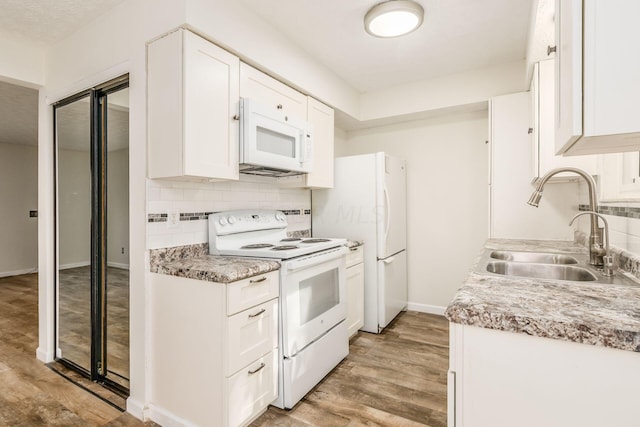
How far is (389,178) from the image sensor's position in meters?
3.20

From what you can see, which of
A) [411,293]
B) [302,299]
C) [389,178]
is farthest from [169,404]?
[411,293]

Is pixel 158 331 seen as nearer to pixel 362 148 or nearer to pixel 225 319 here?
pixel 225 319

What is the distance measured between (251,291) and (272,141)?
1051 millimetres

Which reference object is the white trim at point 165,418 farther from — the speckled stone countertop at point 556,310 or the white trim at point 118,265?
the speckled stone countertop at point 556,310

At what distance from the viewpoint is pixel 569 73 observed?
2.72 feet

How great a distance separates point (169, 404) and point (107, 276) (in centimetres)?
94

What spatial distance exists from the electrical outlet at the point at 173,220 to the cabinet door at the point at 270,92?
34.3 inches

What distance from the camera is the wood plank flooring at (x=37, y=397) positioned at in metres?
1.88

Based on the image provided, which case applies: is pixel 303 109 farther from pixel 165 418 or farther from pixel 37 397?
pixel 37 397

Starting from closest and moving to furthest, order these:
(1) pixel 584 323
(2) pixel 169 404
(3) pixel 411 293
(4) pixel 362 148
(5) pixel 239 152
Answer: (1) pixel 584 323 < (2) pixel 169 404 < (5) pixel 239 152 < (3) pixel 411 293 < (4) pixel 362 148

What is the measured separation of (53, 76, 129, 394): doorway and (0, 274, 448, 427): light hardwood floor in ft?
0.70

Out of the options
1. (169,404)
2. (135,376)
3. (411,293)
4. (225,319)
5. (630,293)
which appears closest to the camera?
(630,293)

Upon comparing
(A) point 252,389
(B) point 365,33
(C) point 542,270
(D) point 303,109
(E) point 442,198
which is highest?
(B) point 365,33

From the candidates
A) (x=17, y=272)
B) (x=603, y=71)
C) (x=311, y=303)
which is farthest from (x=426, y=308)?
(x=17, y=272)
